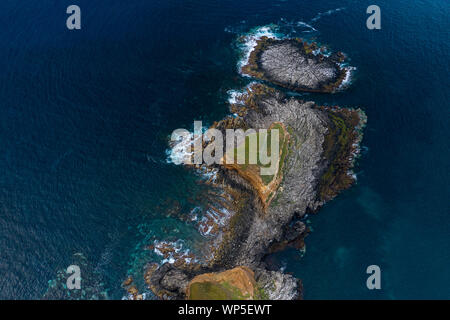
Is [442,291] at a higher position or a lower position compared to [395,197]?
lower

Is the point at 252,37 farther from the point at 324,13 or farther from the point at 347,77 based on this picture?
the point at 347,77

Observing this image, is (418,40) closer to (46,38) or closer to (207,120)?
(207,120)

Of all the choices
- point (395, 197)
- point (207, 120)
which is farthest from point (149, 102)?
point (395, 197)

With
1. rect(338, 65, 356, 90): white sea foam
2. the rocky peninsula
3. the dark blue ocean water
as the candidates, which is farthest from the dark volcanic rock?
the dark blue ocean water

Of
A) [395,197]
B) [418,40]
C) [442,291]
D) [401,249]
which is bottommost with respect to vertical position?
[442,291]

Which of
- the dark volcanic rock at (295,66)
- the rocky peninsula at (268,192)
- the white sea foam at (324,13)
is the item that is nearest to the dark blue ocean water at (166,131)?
the white sea foam at (324,13)

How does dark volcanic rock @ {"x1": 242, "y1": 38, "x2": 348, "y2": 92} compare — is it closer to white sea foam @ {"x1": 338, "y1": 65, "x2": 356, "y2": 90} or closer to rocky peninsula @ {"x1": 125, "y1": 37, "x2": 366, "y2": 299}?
rocky peninsula @ {"x1": 125, "y1": 37, "x2": 366, "y2": 299}

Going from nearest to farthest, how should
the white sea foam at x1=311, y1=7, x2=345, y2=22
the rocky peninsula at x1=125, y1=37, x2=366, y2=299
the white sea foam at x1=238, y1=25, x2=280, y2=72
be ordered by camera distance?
the rocky peninsula at x1=125, y1=37, x2=366, y2=299 < the white sea foam at x1=238, y1=25, x2=280, y2=72 < the white sea foam at x1=311, y1=7, x2=345, y2=22
